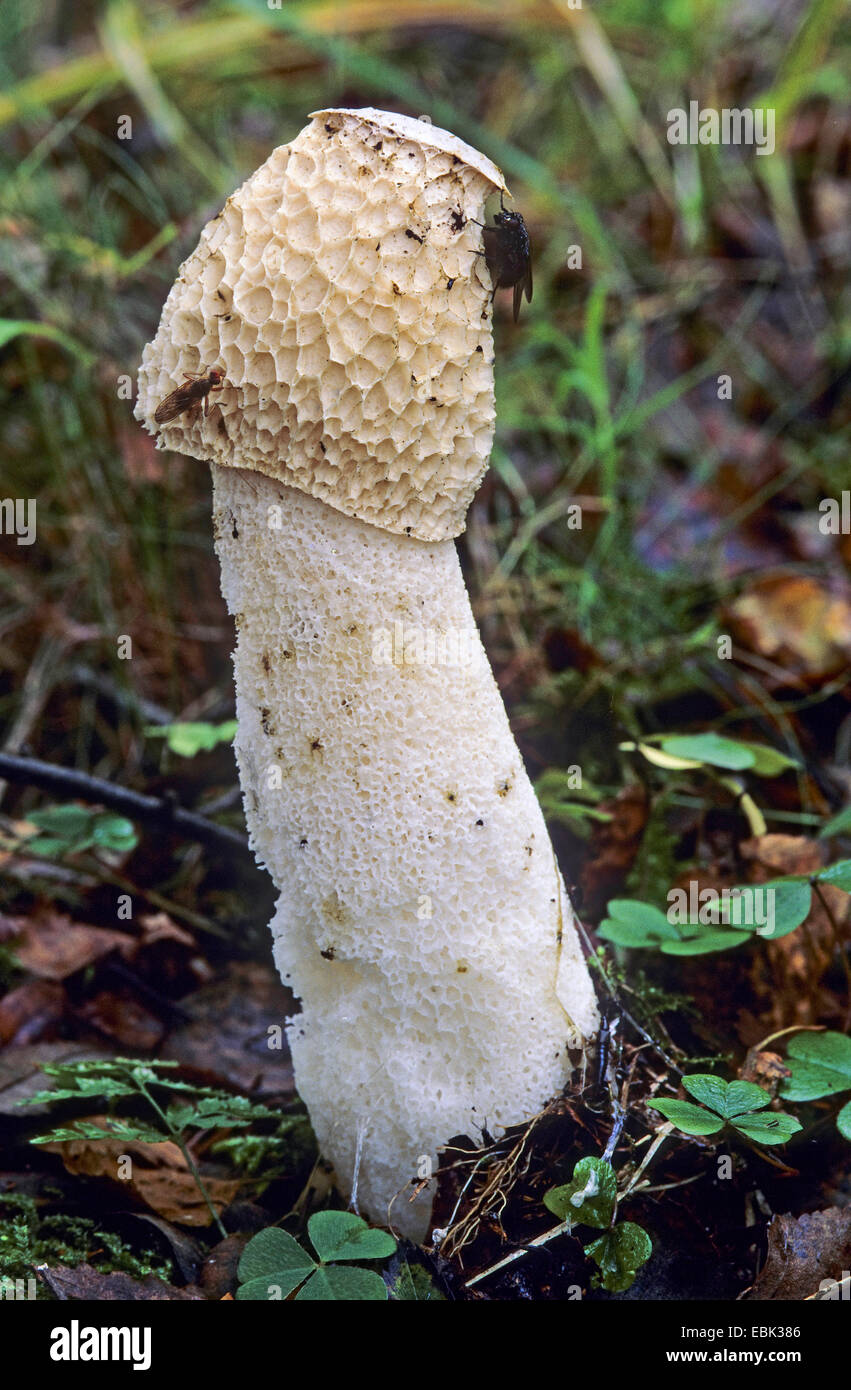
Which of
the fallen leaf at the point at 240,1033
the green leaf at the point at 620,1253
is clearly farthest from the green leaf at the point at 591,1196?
the fallen leaf at the point at 240,1033

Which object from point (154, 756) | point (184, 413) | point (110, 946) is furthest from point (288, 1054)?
A: point (184, 413)

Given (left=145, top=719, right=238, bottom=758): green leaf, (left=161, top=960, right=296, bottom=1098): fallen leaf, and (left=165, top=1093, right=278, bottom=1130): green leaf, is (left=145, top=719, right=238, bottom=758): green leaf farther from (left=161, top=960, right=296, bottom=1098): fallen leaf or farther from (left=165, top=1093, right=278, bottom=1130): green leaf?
(left=165, top=1093, right=278, bottom=1130): green leaf

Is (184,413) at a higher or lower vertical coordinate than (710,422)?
lower

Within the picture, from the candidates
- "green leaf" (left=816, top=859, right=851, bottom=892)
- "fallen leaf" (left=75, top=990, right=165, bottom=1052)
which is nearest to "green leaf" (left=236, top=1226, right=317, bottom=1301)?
"fallen leaf" (left=75, top=990, right=165, bottom=1052)

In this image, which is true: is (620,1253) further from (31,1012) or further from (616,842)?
(31,1012)

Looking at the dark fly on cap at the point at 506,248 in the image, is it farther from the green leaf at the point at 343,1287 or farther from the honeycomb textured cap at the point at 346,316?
the green leaf at the point at 343,1287

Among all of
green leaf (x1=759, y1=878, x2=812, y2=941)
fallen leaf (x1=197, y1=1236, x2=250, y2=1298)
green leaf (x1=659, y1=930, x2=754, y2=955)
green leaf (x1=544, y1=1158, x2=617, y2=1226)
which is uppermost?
green leaf (x1=759, y1=878, x2=812, y2=941)

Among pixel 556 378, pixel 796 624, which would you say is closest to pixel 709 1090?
pixel 796 624
